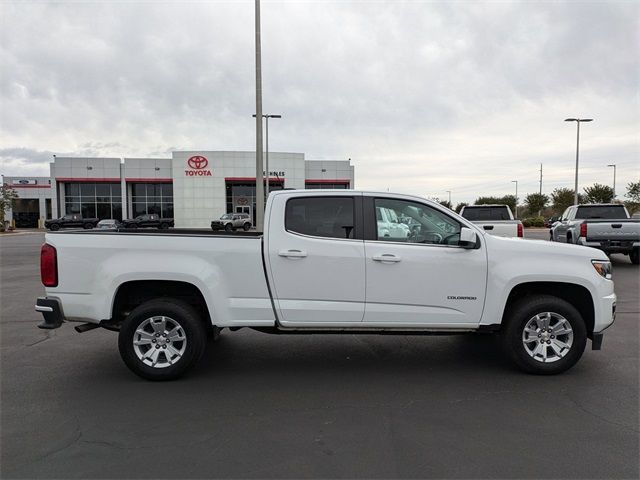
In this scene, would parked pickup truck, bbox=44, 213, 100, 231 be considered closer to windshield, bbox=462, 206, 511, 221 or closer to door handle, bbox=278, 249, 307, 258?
windshield, bbox=462, 206, 511, 221

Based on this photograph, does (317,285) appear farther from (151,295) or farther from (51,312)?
(51,312)

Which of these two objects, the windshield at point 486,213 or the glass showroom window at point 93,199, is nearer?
the windshield at point 486,213

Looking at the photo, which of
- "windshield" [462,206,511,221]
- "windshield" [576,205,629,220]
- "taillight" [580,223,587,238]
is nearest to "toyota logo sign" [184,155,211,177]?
"windshield" [462,206,511,221]

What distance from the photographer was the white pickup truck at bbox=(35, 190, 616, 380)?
4.84 meters

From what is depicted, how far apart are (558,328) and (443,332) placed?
117 cm

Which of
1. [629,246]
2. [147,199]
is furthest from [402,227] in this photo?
[147,199]

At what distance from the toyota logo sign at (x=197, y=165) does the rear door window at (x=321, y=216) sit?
5217cm

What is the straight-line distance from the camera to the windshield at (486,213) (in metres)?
15.2

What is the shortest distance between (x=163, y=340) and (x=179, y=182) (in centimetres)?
5329

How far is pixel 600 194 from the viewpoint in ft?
184

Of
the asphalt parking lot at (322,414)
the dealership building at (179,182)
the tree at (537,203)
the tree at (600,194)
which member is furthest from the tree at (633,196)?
the asphalt parking lot at (322,414)

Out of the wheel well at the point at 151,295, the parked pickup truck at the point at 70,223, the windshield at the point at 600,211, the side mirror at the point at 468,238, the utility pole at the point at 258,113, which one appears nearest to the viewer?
the side mirror at the point at 468,238

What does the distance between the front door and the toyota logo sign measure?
173 feet

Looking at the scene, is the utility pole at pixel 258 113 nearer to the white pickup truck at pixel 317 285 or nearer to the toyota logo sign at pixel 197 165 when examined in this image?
the white pickup truck at pixel 317 285
